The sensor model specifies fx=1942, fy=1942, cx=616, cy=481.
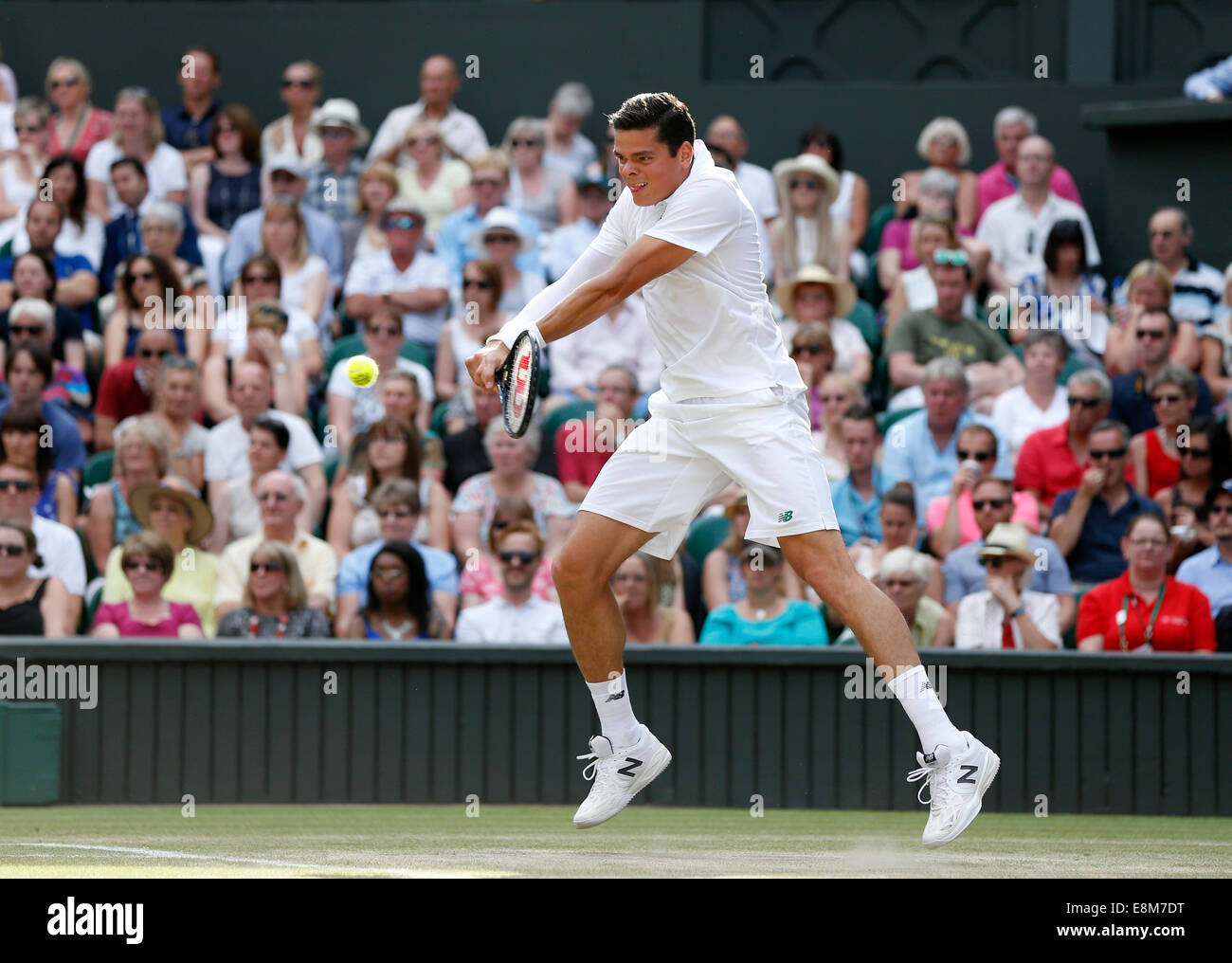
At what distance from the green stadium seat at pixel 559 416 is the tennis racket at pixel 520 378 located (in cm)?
488

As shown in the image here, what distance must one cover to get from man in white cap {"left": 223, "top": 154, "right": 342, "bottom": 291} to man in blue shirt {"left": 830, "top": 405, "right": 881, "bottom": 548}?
3750 mm

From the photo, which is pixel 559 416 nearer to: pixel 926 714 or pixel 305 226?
pixel 305 226

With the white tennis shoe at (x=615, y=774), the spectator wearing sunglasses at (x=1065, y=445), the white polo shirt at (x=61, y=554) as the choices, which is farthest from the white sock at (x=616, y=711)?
the spectator wearing sunglasses at (x=1065, y=445)

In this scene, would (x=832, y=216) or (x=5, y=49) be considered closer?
(x=832, y=216)

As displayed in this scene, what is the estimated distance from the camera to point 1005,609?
930 cm

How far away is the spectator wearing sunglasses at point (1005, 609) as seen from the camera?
30.2 ft

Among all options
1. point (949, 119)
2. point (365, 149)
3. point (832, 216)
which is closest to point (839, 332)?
point (832, 216)

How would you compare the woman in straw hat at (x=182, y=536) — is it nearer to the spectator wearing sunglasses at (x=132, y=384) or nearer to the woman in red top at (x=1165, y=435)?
the spectator wearing sunglasses at (x=132, y=384)

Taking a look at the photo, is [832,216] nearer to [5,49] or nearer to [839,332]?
[839,332]

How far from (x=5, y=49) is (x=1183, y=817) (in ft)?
33.4

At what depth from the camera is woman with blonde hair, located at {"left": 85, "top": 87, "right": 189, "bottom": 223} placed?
12.7 m

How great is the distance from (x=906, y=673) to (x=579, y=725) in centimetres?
328

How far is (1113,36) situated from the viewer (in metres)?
13.6

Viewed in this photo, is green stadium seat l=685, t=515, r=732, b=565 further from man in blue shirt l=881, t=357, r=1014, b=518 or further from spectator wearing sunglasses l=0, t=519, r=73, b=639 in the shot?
spectator wearing sunglasses l=0, t=519, r=73, b=639
